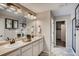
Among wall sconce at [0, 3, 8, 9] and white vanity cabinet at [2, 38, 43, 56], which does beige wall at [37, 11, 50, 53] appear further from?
wall sconce at [0, 3, 8, 9]

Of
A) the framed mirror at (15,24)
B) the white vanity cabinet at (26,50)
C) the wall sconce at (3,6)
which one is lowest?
the white vanity cabinet at (26,50)

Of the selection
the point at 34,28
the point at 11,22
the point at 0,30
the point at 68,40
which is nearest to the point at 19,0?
the point at 0,30

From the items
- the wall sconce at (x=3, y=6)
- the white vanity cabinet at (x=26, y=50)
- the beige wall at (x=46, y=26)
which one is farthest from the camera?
the beige wall at (x=46, y=26)

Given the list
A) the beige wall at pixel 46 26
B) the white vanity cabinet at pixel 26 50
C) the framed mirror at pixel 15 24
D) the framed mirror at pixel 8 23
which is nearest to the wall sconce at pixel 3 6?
the framed mirror at pixel 8 23

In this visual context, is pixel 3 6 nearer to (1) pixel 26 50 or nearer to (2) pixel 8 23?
(2) pixel 8 23

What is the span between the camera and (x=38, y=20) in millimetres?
4371

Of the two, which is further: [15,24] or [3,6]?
[15,24]

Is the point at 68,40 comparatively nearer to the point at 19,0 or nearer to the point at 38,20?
the point at 38,20

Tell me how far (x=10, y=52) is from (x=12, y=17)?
1.43 meters

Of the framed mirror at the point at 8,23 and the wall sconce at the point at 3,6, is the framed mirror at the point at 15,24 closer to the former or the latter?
the framed mirror at the point at 8,23

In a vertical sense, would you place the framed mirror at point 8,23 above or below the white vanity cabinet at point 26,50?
above

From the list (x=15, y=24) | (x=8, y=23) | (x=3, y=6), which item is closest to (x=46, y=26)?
(x=15, y=24)

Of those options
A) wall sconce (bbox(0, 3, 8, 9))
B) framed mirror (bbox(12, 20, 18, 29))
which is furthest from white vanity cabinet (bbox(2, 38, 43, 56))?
wall sconce (bbox(0, 3, 8, 9))

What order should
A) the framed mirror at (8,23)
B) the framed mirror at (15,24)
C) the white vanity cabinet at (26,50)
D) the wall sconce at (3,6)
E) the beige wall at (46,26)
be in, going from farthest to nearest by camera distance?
the beige wall at (46,26)
the framed mirror at (15,24)
the framed mirror at (8,23)
the wall sconce at (3,6)
the white vanity cabinet at (26,50)
